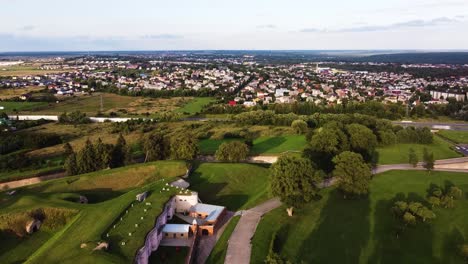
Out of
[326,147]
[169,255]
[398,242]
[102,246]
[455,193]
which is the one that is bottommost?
[169,255]

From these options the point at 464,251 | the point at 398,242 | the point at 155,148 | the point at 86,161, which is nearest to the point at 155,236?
the point at 398,242

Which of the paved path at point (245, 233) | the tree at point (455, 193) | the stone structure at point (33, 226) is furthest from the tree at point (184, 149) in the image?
the tree at point (455, 193)

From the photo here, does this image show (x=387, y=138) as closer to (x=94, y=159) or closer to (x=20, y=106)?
(x=94, y=159)

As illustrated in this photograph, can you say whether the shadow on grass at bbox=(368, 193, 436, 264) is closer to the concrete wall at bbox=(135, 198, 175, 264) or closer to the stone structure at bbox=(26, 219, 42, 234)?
the concrete wall at bbox=(135, 198, 175, 264)

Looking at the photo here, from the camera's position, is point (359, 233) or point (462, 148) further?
point (462, 148)

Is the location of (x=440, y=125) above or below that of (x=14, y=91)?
below

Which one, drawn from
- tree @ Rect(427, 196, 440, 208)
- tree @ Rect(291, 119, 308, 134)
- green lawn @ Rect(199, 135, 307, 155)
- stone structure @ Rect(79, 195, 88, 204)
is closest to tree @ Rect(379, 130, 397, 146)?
green lawn @ Rect(199, 135, 307, 155)

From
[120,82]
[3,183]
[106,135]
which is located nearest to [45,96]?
[120,82]
